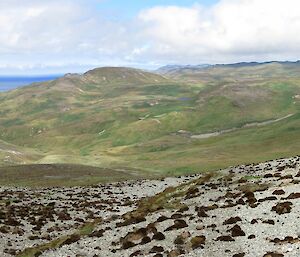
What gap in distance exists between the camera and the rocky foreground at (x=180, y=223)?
32.5 meters

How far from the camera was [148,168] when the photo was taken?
127250 millimetres

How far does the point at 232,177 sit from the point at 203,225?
1009 inches

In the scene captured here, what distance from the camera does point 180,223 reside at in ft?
127

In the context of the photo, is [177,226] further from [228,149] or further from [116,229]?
[228,149]

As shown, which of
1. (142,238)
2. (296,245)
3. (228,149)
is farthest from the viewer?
(228,149)

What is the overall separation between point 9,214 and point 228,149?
372 feet

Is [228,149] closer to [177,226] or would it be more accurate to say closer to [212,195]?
[212,195]

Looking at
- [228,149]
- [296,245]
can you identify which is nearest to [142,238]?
[296,245]

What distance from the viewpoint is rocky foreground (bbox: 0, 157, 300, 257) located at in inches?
1280

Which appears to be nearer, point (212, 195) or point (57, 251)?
point (57, 251)

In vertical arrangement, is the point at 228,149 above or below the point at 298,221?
below

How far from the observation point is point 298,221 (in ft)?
111

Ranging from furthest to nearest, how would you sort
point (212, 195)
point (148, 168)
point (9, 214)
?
point (148, 168), point (9, 214), point (212, 195)

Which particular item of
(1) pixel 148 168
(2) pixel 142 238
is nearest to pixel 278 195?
(2) pixel 142 238
